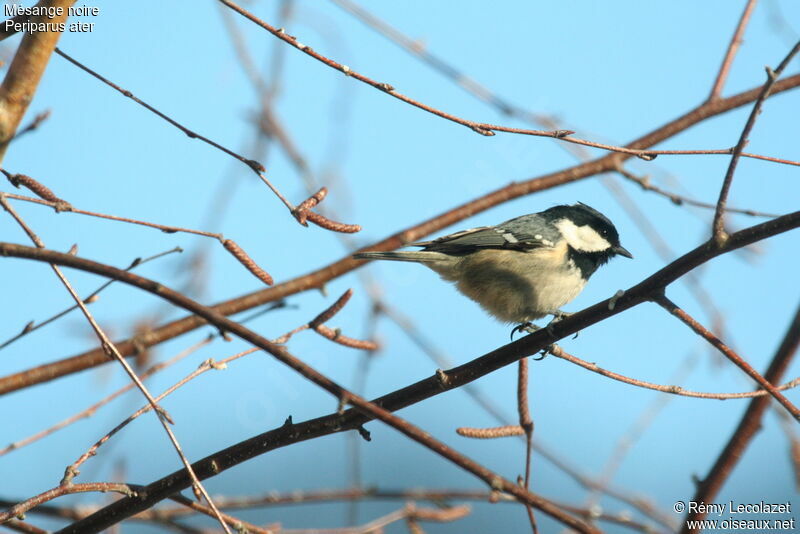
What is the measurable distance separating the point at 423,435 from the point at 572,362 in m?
0.97

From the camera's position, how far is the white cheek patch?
4.27m

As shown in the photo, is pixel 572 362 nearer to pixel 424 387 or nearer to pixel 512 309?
pixel 424 387

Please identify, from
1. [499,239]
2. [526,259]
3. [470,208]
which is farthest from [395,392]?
[499,239]

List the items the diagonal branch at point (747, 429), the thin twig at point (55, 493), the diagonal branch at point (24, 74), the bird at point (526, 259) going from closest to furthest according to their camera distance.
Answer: the thin twig at point (55, 493) → the diagonal branch at point (24, 74) → the diagonal branch at point (747, 429) → the bird at point (526, 259)

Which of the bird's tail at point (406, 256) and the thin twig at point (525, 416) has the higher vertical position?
the bird's tail at point (406, 256)


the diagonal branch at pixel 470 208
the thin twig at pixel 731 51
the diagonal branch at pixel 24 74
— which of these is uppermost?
the thin twig at pixel 731 51

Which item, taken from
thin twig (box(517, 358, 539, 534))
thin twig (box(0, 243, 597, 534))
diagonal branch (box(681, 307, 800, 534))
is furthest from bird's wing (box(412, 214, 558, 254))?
thin twig (box(0, 243, 597, 534))

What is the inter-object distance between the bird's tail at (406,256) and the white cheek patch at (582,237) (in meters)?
0.71

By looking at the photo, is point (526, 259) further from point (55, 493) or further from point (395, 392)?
point (55, 493)

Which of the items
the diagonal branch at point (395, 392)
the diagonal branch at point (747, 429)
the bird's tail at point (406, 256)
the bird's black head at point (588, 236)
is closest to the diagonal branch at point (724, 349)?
the diagonal branch at point (395, 392)

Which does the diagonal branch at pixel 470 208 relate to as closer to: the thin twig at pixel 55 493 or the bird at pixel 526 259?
the bird at pixel 526 259

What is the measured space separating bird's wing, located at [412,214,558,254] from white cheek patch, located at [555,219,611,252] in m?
0.07

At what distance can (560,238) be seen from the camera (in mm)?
4258

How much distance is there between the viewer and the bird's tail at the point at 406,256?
3603mm
